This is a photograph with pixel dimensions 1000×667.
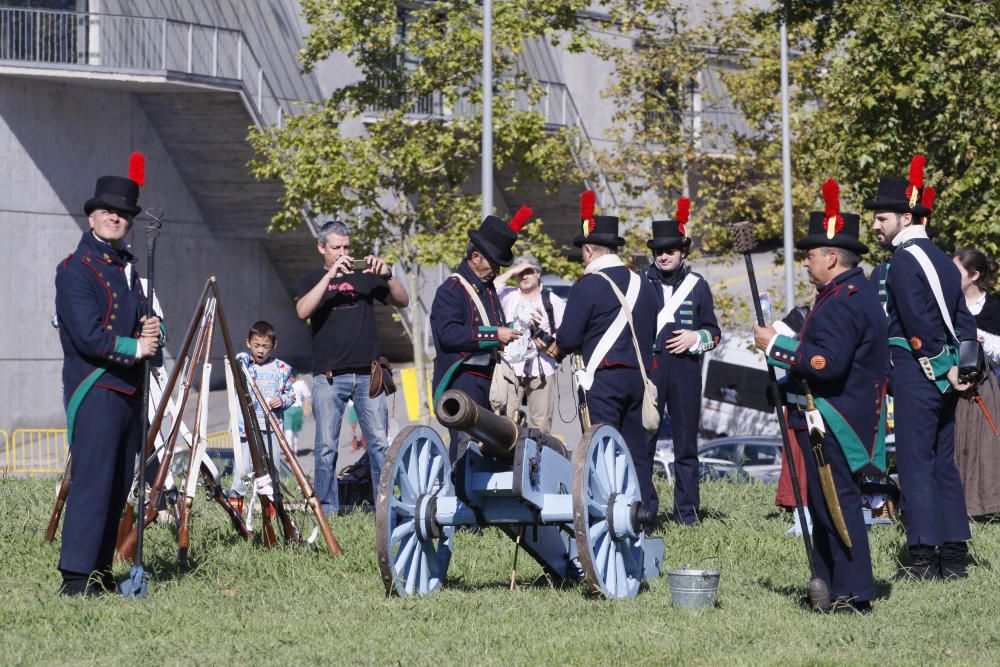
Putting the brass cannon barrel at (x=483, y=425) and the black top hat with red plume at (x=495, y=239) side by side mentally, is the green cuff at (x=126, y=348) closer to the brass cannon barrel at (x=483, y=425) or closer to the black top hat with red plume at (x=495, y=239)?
the brass cannon barrel at (x=483, y=425)

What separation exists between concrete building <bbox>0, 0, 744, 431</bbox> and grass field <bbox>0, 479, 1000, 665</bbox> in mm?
16547

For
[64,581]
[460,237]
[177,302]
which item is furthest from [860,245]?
[177,302]

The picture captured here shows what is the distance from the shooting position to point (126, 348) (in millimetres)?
7305

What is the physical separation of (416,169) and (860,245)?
17345mm

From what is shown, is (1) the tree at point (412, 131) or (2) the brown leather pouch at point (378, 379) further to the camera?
(1) the tree at point (412, 131)

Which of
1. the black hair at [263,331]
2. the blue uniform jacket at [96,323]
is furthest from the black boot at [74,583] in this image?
the black hair at [263,331]

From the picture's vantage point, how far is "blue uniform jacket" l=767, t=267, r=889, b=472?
6859 millimetres

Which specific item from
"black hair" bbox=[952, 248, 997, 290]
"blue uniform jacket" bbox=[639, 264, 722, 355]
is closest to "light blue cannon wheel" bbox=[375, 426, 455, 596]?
"blue uniform jacket" bbox=[639, 264, 722, 355]

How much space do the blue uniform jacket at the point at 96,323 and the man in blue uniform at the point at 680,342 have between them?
11.9 feet

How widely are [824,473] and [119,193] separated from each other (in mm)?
3554

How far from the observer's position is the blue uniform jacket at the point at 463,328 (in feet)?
30.1

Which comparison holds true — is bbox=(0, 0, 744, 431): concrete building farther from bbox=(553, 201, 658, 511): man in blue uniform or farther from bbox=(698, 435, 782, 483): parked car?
bbox=(553, 201, 658, 511): man in blue uniform

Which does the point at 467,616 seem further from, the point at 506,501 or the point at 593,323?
the point at 593,323

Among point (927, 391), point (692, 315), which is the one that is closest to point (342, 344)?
point (692, 315)
